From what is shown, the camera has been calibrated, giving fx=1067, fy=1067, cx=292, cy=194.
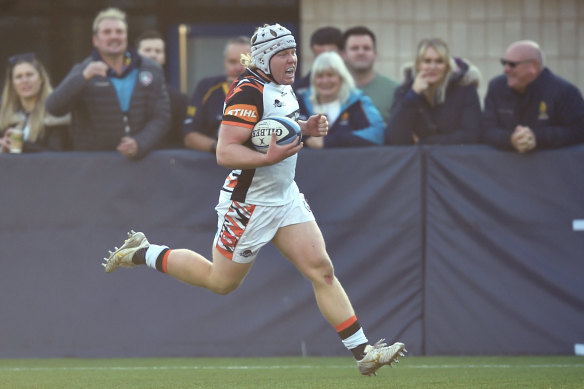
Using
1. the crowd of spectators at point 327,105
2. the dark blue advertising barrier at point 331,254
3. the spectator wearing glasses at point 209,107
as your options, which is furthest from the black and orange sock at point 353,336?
the spectator wearing glasses at point 209,107

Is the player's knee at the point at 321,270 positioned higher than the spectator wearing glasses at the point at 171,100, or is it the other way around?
the spectator wearing glasses at the point at 171,100

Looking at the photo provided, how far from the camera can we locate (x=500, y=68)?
1205 centimetres

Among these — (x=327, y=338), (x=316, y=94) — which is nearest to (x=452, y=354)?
(x=327, y=338)

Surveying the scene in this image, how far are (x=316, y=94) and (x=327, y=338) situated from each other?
2.02 m

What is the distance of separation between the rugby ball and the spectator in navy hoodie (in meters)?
2.37

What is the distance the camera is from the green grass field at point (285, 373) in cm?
672

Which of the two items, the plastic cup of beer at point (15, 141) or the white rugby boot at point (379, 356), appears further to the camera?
the plastic cup of beer at point (15, 141)

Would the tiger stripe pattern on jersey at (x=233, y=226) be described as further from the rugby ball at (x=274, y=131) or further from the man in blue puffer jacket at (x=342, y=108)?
the man in blue puffer jacket at (x=342, y=108)

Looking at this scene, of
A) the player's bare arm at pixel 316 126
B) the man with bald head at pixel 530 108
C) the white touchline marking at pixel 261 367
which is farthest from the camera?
the man with bald head at pixel 530 108

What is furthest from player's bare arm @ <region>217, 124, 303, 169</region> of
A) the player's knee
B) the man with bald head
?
the man with bald head

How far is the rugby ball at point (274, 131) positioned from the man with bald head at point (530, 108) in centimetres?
256

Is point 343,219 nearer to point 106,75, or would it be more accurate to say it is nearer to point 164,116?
point 164,116

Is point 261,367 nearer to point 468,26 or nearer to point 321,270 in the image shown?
point 321,270

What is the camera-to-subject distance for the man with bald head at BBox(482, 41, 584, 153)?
8352 mm
